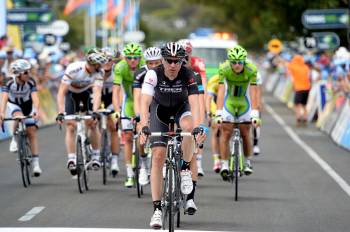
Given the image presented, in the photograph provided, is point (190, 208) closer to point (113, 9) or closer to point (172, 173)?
point (172, 173)

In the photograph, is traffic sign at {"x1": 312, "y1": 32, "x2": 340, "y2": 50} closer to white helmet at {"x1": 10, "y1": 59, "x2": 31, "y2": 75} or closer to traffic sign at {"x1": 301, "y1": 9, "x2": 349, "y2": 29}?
traffic sign at {"x1": 301, "y1": 9, "x2": 349, "y2": 29}

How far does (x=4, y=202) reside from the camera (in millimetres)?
13695

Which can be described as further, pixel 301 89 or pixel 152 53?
pixel 301 89

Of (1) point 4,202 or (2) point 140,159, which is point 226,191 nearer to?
(2) point 140,159

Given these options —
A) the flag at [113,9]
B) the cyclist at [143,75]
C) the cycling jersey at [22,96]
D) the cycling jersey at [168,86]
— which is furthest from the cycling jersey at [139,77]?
the flag at [113,9]

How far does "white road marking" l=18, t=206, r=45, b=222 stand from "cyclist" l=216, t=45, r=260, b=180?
2.75 metres

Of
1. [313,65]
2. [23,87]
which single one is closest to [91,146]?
[23,87]

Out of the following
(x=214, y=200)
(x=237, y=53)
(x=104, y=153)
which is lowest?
(x=214, y=200)

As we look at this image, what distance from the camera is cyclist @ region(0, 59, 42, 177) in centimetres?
1548

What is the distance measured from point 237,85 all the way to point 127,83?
61.8 inches

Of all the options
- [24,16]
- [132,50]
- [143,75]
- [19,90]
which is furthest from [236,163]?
Result: [24,16]

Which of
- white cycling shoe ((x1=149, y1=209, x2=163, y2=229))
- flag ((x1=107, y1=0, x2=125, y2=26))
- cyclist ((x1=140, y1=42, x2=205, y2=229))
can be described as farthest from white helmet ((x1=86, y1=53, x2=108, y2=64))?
flag ((x1=107, y1=0, x2=125, y2=26))

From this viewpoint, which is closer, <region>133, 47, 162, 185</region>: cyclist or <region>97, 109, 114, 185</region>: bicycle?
<region>133, 47, 162, 185</region>: cyclist

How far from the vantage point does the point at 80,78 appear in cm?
1562
